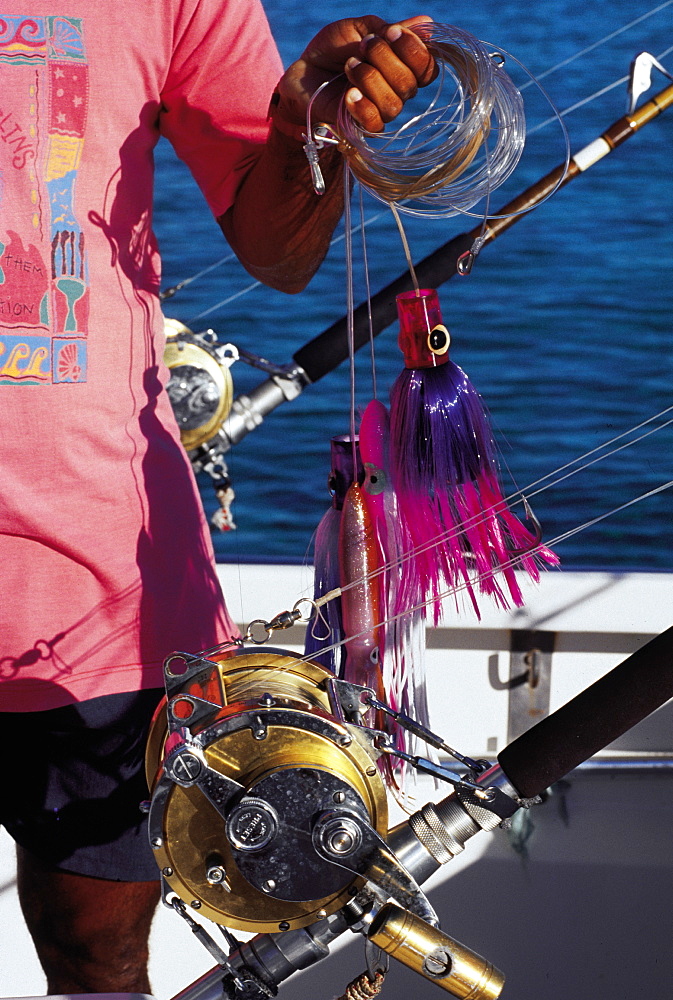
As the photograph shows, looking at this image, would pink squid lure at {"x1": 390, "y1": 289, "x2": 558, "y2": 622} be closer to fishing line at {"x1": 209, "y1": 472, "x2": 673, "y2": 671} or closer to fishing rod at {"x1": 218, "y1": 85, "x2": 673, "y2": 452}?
fishing line at {"x1": 209, "y1": 472, "x2": 673, "y2": 671}

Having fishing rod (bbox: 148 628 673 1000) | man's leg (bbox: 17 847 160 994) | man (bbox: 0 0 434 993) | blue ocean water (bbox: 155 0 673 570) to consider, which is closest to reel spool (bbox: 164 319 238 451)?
man (bbox: 0 0 434 993)

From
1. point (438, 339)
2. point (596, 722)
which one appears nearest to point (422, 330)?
point (438, 339)

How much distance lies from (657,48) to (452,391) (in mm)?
8022

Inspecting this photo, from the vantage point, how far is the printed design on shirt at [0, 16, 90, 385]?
100cm

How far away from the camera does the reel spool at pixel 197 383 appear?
1.85 metres

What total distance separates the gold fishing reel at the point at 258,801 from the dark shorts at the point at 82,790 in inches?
13.3

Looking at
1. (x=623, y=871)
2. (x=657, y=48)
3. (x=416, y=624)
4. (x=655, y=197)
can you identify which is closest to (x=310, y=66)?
(x=416, y=624)

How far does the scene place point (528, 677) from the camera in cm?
170

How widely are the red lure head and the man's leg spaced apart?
2.06ft

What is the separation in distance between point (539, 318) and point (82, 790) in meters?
5.26

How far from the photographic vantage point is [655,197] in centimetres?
742

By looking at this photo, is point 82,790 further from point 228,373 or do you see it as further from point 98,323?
point 228,373

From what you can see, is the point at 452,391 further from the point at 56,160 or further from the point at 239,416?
the point at 239,416

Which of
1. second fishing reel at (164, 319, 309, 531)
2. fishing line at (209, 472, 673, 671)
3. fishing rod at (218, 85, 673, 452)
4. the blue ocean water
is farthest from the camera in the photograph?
the blue ocean water
